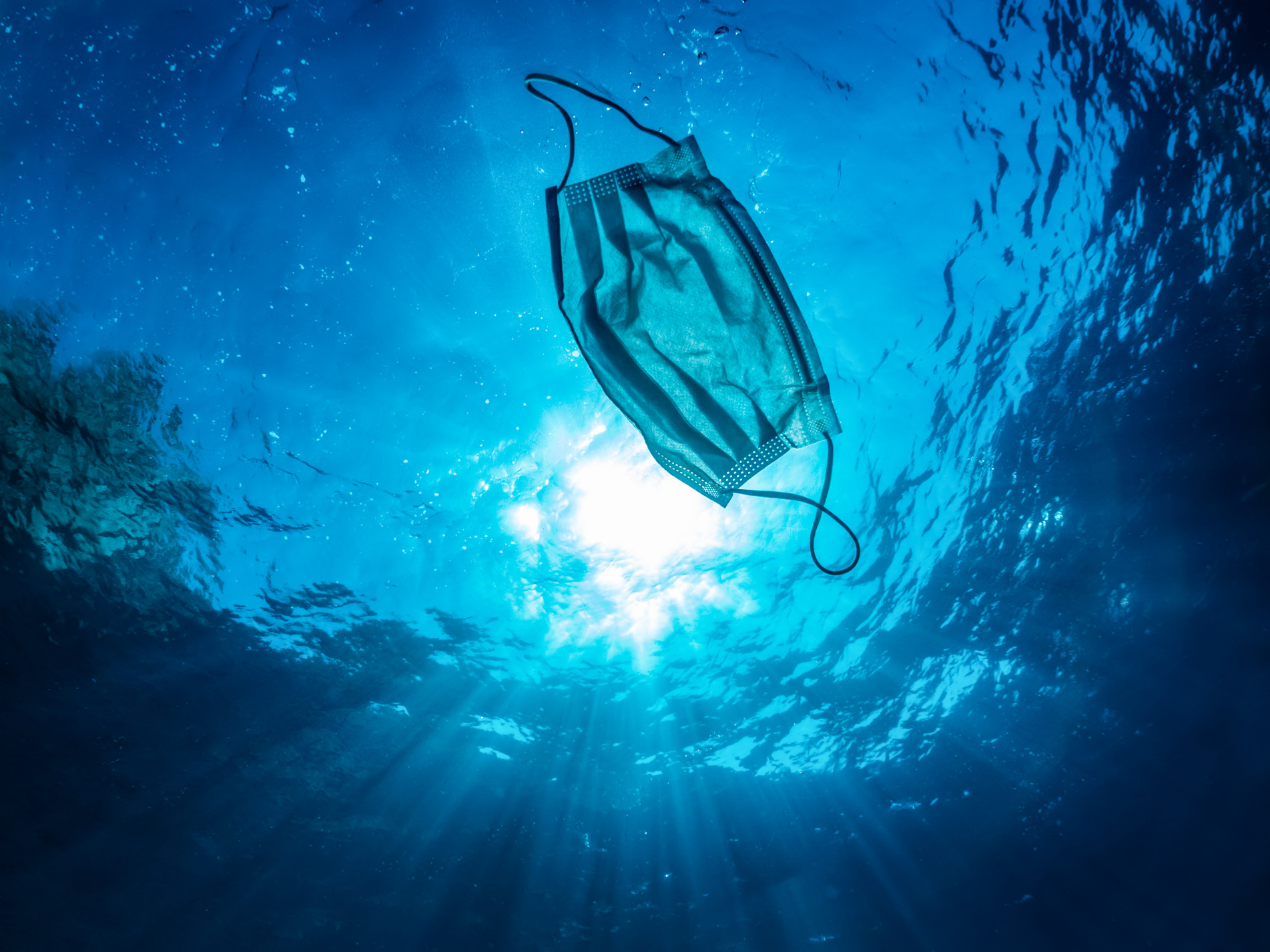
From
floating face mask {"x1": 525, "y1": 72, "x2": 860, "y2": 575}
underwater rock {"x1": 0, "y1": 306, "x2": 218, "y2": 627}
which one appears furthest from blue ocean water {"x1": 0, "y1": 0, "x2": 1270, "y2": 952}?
floating face mask {"x1": 525, "y1": 72, "x2": 860, "y2": 575}

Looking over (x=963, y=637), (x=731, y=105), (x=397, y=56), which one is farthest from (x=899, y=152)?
(x=963, y=637)

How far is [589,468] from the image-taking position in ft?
27.6

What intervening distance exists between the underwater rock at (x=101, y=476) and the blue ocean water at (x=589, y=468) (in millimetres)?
90

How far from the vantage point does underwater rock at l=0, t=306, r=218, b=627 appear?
7.25m

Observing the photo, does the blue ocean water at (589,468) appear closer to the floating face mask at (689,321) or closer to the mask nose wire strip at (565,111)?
the mask nose wire strip at (565,111)

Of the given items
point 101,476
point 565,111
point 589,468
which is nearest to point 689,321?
point 565,111

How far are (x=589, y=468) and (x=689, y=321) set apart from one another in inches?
212

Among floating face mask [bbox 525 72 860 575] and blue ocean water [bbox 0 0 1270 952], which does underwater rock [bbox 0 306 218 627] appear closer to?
blue ocean water [bbox 0 0 1270 952]

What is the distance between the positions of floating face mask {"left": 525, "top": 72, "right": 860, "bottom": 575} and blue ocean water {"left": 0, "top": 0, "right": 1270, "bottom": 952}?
296 cm

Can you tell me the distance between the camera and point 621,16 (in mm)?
4965

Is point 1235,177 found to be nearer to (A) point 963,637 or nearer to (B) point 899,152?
(B) point 899,152

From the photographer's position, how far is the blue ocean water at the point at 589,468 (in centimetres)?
548

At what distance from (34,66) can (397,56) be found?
3320 mm

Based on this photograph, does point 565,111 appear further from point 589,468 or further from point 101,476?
point 101,476
